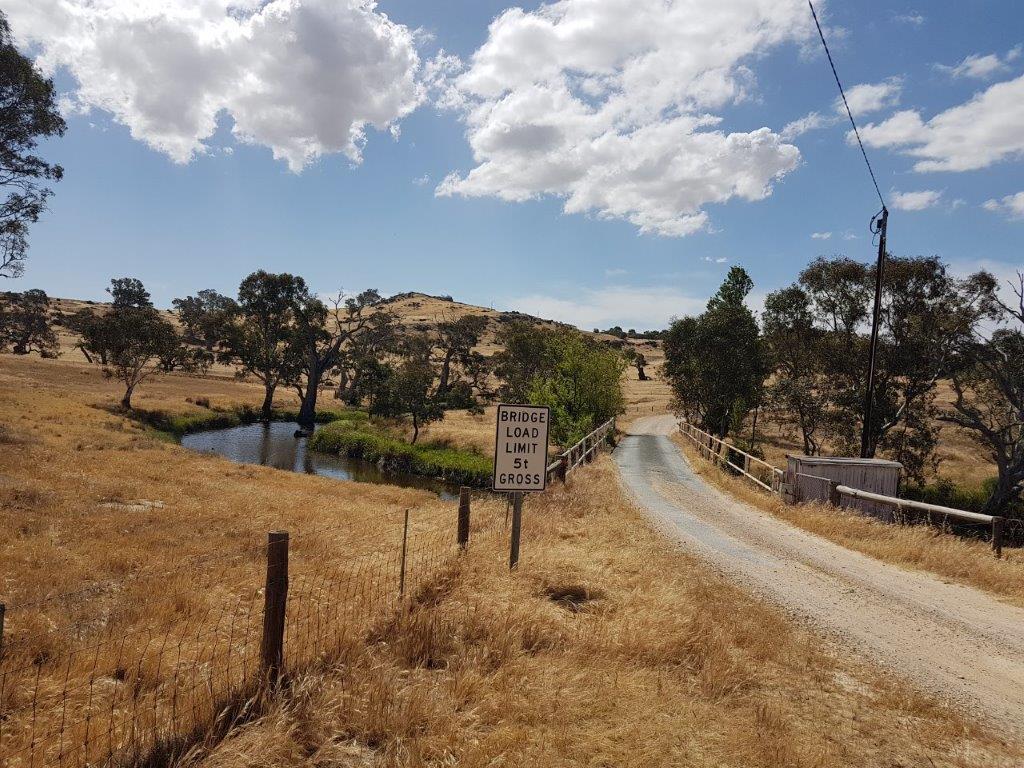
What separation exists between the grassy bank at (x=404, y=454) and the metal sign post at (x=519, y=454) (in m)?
28.8

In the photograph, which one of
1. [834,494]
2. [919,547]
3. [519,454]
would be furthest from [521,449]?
[834,494]

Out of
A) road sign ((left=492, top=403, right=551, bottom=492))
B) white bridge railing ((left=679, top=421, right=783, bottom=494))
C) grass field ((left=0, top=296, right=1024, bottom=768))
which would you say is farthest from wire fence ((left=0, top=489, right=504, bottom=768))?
white bridge railing ((left=679, top=421, right=783, bottom=494))

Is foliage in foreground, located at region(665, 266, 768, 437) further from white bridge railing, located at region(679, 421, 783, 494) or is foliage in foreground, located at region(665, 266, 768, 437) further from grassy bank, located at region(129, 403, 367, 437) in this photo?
grassy bank, located at region(129, 403, 367, 437)

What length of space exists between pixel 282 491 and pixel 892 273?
3438cm

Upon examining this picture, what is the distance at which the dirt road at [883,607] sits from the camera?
6.11 metres

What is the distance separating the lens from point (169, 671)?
5438 millimetres

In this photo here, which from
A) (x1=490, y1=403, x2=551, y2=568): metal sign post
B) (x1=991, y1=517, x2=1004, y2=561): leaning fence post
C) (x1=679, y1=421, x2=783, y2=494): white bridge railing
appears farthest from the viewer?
(x1=679, y1=421, x2=783, y2=494): white bridge railing

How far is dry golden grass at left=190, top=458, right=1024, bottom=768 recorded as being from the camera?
4.12 meters

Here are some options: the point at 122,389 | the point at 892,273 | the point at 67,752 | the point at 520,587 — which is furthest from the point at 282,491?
the point at 122,389

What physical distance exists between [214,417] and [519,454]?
50.4 meters

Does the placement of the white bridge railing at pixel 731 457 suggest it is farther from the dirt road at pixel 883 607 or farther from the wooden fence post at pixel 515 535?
the wooden fence post at pixel 515 535

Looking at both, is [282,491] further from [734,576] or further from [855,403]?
[855,403]

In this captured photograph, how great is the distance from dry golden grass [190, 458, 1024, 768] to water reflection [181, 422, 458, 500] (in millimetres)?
27679

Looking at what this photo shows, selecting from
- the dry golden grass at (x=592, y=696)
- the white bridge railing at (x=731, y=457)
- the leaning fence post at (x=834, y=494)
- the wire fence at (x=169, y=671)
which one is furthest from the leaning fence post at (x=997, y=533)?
the wire fence at (x=169, y=671)
